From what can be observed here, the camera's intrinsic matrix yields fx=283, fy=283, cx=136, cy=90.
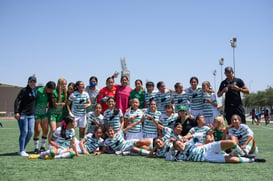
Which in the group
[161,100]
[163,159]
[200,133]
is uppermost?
[161,100]

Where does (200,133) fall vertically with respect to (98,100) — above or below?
below

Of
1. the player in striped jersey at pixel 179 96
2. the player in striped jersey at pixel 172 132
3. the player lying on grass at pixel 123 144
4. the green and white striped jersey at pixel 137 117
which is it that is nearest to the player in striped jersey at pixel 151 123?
the green and white striped jersey at pixel 137 117

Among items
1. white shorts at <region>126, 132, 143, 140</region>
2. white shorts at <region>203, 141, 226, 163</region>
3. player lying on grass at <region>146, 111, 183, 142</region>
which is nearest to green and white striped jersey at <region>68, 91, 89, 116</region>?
white shorts at <region>126, 132, 143, 140</region>

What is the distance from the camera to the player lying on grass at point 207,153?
570 centimetres

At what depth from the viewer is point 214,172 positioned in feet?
15.8

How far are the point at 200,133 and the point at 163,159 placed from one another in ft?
3.40

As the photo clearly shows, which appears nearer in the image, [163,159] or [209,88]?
[163,159]

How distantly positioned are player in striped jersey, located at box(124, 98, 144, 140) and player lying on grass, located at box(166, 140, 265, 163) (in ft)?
4.70

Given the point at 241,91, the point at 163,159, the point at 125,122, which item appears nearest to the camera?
the point at 163,159

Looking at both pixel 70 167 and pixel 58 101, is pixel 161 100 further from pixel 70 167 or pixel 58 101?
pixel 70 167

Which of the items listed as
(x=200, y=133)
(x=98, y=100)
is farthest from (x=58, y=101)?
(x=200, y=133)

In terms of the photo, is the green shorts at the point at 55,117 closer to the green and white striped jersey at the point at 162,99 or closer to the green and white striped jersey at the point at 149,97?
the green and white striped jersey at the point at 149,97

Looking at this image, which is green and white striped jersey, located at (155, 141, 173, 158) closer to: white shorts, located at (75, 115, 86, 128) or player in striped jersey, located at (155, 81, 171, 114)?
player in striped jersey, located at (155, 81, 171, 114)

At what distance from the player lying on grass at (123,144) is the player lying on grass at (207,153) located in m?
0.97
